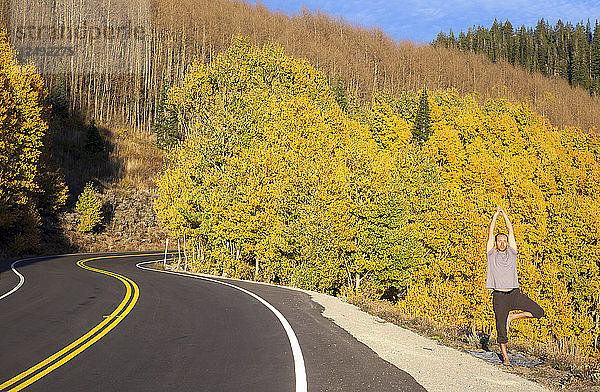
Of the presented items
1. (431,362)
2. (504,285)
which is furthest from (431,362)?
(504,285)

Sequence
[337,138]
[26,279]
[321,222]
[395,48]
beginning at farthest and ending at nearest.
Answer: [395,48] < [337,138] < [321,222] < [26,279]

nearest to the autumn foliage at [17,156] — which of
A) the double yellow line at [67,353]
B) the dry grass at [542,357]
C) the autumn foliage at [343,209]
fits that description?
the autumn foliage at [343,209]

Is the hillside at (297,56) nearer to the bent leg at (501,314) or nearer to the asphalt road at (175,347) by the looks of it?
the asphalt road at (175,347)

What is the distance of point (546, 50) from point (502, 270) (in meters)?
212

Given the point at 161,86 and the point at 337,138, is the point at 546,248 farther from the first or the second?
the point at 161,86

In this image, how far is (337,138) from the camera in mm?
42812

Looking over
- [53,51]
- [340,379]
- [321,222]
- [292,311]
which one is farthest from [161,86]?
[340,379]

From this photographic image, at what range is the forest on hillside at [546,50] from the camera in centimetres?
17762

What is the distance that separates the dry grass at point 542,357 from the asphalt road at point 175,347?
A: 6.42ft

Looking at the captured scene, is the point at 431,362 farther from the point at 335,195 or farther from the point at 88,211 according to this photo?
Answer: the point at 88,211

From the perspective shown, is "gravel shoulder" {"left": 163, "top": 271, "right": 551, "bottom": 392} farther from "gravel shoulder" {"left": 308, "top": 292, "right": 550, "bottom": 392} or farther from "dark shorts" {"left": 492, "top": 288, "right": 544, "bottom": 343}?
"dark shorts" {"left": 492, "top": 288, "right": 544, "bottom": 343}

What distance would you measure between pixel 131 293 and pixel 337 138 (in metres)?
29.1

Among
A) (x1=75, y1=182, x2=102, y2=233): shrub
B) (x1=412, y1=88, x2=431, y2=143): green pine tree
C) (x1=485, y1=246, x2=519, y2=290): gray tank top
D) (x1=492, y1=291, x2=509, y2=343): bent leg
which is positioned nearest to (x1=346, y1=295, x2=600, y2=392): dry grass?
(x1=492, y1=291, x2=509, y2=343): bent leg

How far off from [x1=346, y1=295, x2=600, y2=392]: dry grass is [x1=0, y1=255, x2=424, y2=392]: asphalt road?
6.42 ft
